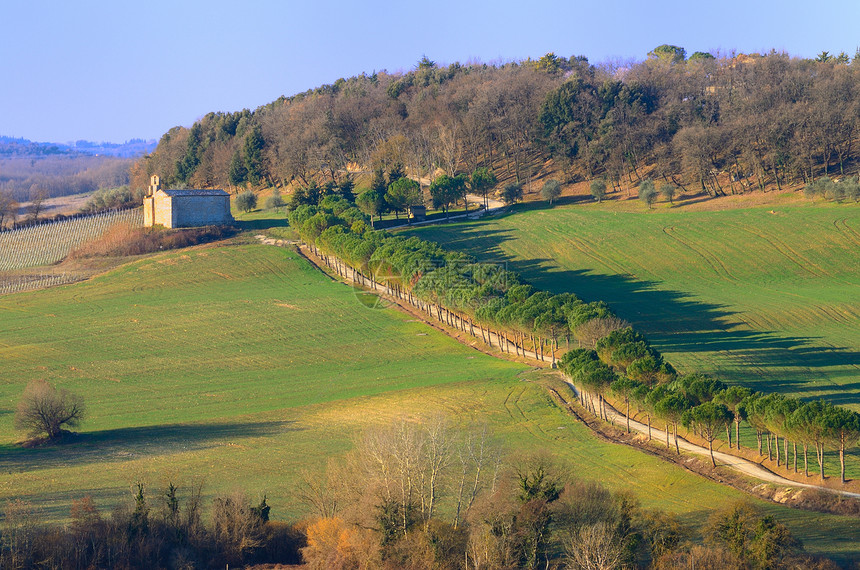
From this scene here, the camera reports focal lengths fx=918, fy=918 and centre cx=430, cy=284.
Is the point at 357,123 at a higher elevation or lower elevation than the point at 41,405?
higher

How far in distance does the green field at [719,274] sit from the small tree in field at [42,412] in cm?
3470

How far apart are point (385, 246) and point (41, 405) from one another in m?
38.6

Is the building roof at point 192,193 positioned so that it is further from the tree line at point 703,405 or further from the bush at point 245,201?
the tree line at point 703,405

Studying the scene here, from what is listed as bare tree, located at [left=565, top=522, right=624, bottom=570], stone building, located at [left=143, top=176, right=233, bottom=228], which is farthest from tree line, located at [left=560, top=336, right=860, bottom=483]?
stone building, located at [left=143, top=176, right=233, bottom=228]

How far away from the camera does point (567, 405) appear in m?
50.5

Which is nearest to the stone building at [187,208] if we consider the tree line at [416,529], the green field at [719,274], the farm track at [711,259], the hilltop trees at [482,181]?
the green field at [719,274]

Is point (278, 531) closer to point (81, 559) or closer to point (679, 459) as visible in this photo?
point (81, 559)

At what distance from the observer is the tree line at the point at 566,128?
348 ft

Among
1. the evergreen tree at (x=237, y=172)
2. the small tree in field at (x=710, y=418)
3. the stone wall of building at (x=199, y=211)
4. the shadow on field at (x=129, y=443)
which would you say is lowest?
the shadow on field at (x=129, y=443)

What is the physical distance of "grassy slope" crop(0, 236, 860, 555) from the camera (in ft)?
130

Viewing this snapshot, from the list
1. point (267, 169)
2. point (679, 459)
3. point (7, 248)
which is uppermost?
point (267, 169)

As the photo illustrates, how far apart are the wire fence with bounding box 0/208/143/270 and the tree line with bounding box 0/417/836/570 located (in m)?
70.0

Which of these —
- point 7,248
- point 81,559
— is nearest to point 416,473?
point 81,559

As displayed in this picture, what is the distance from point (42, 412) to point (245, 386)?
43.2 ft
